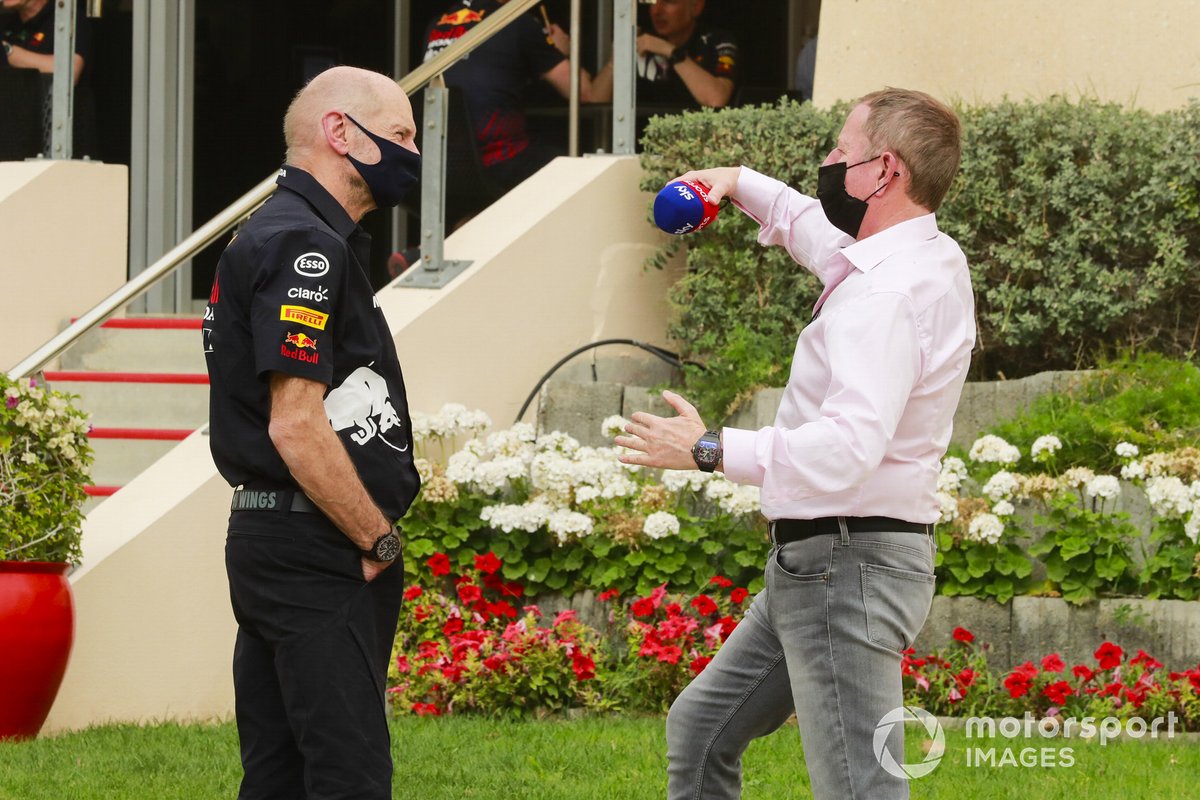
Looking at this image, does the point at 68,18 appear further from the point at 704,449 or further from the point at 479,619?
the point at 704,449

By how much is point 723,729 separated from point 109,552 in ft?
11.5

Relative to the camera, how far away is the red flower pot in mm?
5656

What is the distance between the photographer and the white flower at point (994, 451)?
6324mm

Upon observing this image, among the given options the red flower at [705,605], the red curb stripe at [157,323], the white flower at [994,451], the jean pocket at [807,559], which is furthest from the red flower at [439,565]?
the jean pocket at [807,559]

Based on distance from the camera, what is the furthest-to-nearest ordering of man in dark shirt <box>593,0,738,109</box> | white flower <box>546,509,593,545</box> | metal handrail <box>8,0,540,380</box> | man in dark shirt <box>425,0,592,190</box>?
1. man in dark shirt <box>593,0,738,109</box>
2. man in dark shirt <box>425,0,592,190</box>
3. metal handrail <box>8,0,540,380</box>
4. white flower <box>546,509,593,545</box>

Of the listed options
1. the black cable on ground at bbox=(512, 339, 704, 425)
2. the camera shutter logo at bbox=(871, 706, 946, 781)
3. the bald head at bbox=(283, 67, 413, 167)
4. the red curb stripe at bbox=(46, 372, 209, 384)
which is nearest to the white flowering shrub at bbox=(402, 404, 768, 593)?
the black cable on ground at bbox=(512, 339, 704, 425)

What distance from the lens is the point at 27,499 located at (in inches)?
231

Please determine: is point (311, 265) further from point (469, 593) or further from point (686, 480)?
point (686, 480)

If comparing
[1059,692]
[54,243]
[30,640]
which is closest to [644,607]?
[1059,692]

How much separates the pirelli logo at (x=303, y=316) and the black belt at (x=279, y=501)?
13.9 inches

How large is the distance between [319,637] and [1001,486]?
12.0ft

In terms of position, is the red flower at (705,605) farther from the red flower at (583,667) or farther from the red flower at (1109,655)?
the red flower at (1109,655)

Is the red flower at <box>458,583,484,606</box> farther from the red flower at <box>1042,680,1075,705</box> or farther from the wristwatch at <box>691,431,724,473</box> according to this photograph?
the wristwatch at <box>691,431,724,473</box>

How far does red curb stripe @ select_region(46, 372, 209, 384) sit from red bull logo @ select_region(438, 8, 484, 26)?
2.45 metres
